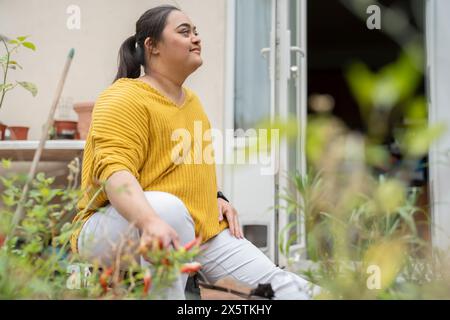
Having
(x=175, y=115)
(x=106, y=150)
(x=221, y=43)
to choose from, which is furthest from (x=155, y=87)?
(x=221, y=43)

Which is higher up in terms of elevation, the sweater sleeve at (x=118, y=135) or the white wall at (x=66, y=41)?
the white wall at (x=66, y=41)

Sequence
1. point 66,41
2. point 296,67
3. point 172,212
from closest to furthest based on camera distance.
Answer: point 172,212, point 296,67, point 66,41

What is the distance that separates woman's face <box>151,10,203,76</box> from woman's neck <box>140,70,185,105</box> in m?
0.04

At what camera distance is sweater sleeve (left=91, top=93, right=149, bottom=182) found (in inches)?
45.5

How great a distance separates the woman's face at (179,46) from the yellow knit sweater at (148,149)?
98 millimetres

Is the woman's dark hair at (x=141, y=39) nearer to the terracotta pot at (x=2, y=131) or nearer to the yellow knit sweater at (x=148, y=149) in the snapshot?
the yellow knit sweater at (x=148, y=149)

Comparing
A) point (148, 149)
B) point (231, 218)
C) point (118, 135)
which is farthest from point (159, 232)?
point (231, 218)

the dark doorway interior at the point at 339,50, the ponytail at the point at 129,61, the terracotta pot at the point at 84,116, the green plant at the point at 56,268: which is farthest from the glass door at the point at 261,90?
the dark doorway interior at the point at 339,50

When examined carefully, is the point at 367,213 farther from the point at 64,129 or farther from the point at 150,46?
the point at 64,129

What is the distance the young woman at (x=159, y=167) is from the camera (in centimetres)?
115

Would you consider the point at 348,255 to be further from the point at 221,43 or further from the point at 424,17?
the point at 424,17

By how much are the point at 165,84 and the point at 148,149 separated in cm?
23

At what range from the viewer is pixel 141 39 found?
161 cm
